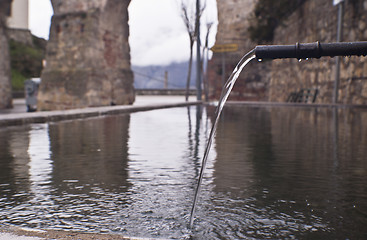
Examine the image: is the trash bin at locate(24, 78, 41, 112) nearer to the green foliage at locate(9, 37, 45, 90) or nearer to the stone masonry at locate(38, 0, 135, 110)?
the stone masonry at locate(38, 0, 135, 110)

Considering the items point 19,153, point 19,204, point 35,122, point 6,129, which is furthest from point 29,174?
point 35,122

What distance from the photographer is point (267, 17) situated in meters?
23.5

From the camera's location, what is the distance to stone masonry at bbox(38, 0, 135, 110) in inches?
588

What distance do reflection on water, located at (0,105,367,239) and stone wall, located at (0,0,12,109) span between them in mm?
12055

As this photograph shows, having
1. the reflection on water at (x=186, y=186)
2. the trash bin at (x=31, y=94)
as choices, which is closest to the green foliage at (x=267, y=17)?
the trash bin at (x=31, y=94)

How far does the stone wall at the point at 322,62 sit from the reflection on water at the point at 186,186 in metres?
6.93

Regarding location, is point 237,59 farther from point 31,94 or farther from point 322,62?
point 31,94

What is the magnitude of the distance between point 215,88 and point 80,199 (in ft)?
82.6

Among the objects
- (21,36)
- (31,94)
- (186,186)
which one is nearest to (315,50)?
(186,186)

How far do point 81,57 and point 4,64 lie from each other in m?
4.03

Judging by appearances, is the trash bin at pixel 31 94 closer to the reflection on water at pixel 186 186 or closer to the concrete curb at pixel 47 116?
the concrete curb at pixel 47 116

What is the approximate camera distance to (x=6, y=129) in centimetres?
792

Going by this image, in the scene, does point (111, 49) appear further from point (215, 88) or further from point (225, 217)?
point (225, 217)

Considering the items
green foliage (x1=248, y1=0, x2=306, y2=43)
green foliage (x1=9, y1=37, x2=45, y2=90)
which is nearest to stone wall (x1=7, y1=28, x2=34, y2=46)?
green foliage (x1=9, y1=37, x2=45, y2=90)
